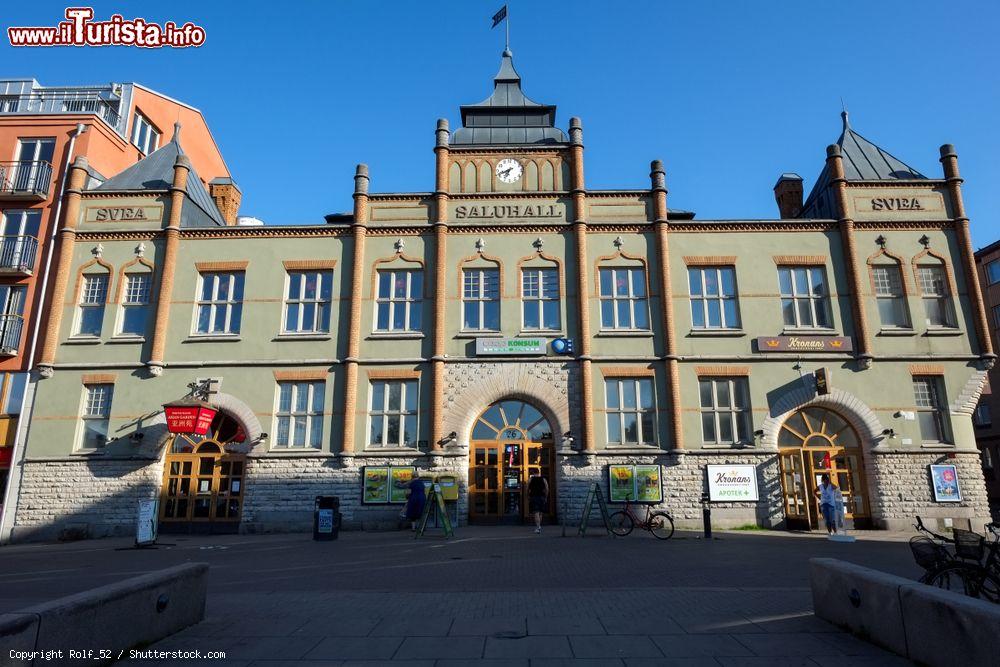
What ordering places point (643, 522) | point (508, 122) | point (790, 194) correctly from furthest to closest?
point (790, 194) → point (508, 122) → point (643, 522)

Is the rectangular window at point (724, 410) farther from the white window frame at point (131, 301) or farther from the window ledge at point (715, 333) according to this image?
the white window frame at point (131, 301)

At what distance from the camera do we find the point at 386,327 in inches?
826

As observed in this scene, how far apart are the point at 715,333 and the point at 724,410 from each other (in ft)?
8.13

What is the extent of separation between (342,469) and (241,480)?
11.4 ft

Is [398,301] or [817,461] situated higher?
[398,301]

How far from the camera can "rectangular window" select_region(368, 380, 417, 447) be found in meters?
19.9

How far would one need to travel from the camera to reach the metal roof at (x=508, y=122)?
23.2 meters

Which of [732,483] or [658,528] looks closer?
[658,528]

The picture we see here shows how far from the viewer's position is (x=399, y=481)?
765 inches

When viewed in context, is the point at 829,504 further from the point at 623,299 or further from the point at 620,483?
the point at 623,299

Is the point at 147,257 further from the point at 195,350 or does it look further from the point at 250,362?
the point at 250,362

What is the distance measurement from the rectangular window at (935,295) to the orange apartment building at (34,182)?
85.8 feet

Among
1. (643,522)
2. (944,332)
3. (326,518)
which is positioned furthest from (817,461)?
(326,518)

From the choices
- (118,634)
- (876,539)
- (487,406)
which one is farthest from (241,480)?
(876,539)
